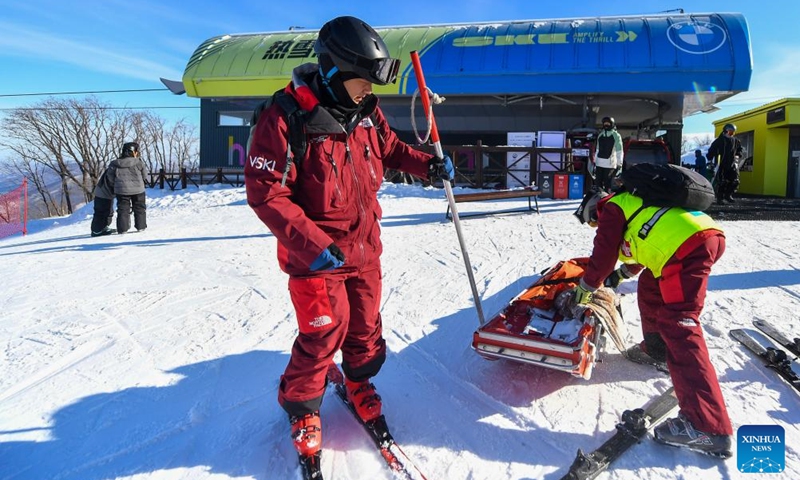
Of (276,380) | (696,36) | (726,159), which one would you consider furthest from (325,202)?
(696,36)

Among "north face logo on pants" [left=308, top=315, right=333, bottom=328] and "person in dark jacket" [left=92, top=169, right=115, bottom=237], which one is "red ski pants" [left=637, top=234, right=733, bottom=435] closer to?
A: "north face logo on pants" [left=308, top=315, right=333, bottom=328]

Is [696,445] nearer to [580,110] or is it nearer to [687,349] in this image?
[687,349]

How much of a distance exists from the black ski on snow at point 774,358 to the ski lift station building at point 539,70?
13119 millimetres

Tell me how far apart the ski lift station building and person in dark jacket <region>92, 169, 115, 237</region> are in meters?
9.60

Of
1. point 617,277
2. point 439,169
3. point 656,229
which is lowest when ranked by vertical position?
point 617,277

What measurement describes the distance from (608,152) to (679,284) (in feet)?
22.7

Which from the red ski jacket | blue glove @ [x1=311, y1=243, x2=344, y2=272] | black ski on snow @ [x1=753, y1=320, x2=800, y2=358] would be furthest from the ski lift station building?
blue glove @ [x1=311, y1=243, x2=344, y2=272]

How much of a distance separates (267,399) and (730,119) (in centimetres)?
2104

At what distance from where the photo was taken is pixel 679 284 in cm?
215

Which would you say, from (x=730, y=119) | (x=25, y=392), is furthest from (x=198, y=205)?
(x=730, y=119)

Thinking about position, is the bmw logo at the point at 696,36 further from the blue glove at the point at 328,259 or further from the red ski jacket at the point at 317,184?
the blue glove at the point at 328,259

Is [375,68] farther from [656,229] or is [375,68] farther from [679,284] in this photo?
[679,284]

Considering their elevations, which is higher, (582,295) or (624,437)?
(582,295)

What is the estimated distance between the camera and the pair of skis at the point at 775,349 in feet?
8.36
